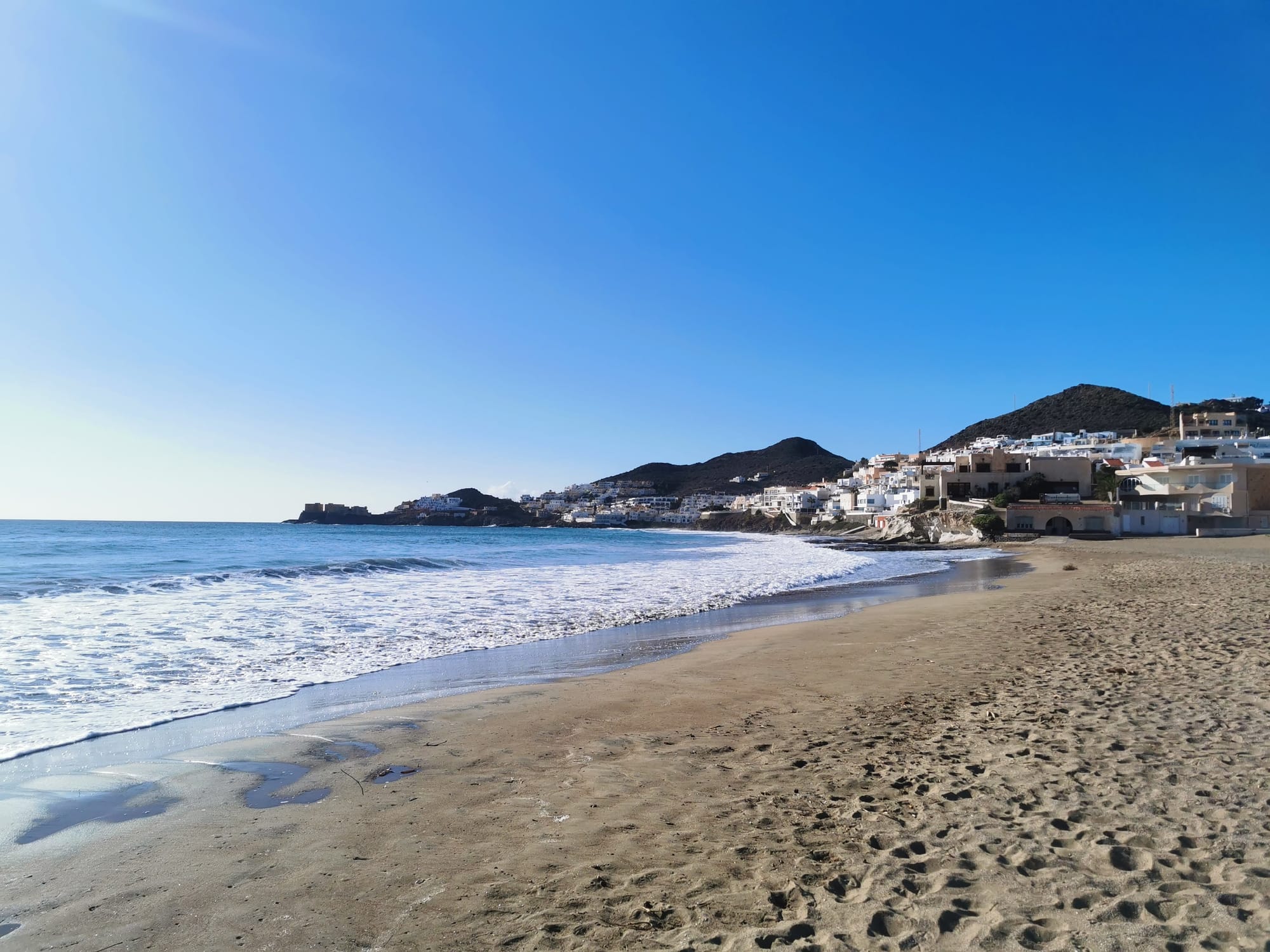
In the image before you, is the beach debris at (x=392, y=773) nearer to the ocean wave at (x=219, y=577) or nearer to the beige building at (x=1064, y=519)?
the ocean wave at (x=219, y=577)

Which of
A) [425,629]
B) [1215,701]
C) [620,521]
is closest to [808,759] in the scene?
[1215,701]

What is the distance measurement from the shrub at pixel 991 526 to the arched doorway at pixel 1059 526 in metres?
2.90

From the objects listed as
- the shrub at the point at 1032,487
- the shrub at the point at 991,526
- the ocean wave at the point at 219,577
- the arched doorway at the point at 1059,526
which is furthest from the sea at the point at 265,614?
the shrub at the point at 1032,487

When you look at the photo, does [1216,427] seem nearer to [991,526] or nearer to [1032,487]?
[1032,487]

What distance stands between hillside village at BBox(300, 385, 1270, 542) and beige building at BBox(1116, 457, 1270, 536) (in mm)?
87

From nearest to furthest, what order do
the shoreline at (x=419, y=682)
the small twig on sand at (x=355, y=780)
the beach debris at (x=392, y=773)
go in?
the small twig on sand at (x=355, y=780), the beach debris at (x=392, y=773), the shoreline at (x=419, y=682)

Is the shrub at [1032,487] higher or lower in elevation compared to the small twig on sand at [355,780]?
higher

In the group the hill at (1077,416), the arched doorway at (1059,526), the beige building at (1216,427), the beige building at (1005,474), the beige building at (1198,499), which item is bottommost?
the arched doorway at (1059,526)

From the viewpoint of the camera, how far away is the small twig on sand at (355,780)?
4.88 meters

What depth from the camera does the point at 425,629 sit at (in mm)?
12633

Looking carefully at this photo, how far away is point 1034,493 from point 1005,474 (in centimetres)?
382

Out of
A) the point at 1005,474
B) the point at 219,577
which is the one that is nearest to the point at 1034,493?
the point at 1005,474

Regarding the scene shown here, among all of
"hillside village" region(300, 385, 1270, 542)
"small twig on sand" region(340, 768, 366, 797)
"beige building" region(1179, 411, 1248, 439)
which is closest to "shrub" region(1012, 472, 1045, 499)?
"hillside village" region(300, 385, 1270, 542)

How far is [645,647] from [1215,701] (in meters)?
7.13
